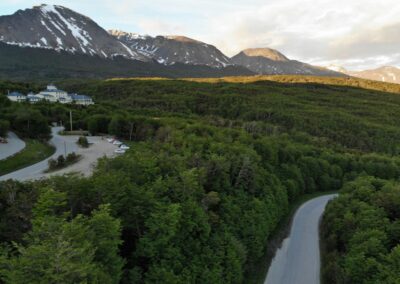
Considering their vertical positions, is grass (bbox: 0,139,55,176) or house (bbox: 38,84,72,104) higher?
grass (bbox: 0,139,55,176)

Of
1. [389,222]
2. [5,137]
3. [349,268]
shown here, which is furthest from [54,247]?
[5,137]

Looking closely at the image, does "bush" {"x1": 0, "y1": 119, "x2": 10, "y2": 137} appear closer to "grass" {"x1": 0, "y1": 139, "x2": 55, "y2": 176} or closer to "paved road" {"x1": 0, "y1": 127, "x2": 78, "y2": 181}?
"grass" {"x1": 0, "y1": 139, "x2": 55, "y2": 176}

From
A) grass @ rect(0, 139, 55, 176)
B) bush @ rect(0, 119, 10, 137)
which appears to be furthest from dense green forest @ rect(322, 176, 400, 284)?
bush @ rect(0, 119, 10, 137)

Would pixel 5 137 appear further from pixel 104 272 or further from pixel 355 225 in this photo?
pixel 355 225

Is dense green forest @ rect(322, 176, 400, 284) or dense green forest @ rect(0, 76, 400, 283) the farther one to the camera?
dense green forest @ rect(322, 176, 400, 284)

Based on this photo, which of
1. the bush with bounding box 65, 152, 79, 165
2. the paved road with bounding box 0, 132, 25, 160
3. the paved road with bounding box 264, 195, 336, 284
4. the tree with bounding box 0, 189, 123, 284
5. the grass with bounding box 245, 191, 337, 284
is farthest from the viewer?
the paved road with bounding box 0, 132, 25, 160

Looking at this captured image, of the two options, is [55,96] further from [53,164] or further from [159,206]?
[159,206]
